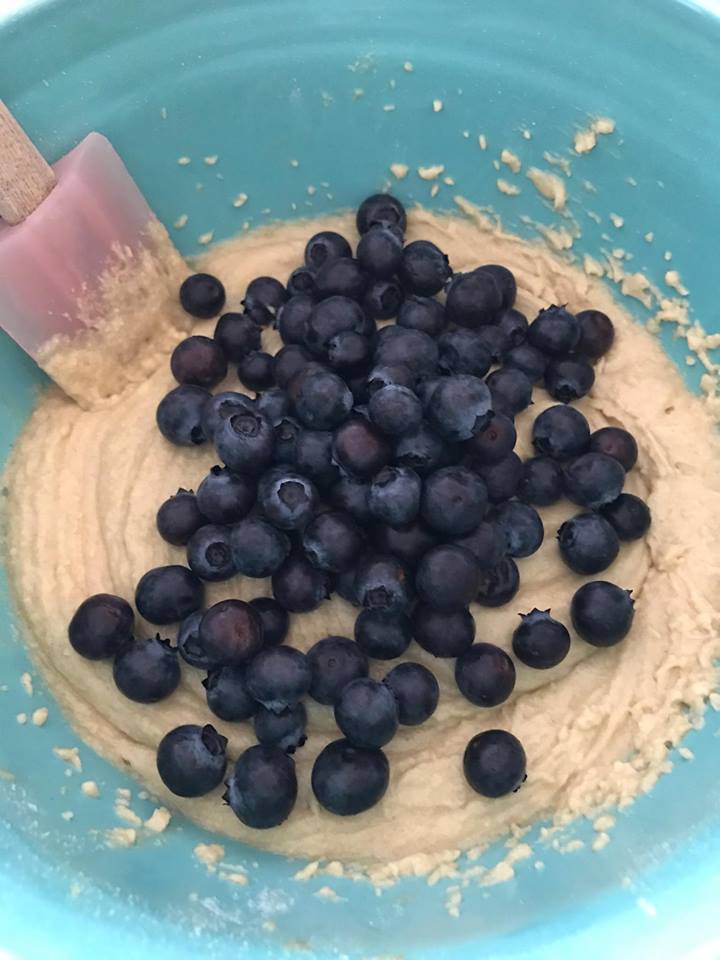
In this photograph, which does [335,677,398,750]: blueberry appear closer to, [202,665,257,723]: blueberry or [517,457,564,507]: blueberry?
[202,665,257,723]: blueberry

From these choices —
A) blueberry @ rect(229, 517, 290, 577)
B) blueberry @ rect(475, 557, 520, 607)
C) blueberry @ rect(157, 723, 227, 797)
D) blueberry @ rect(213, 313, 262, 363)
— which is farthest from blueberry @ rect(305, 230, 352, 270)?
blueberry @ rect(157, 723, 227, 797)

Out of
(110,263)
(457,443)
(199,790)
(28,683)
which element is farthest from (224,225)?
(199,790)

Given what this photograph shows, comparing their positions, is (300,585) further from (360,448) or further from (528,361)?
(528,361)

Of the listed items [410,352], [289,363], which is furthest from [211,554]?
[410,352]

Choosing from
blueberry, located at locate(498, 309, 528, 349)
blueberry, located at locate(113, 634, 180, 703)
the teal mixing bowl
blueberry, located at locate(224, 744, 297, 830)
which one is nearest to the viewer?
the teal mixing bowl

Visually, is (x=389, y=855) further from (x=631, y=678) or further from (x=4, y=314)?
(x=4, y=314)

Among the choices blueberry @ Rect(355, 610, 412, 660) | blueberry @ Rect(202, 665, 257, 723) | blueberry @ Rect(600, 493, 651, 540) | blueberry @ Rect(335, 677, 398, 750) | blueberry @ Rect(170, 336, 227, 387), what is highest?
blueberry @ Rect(600, 493, 651, 540)

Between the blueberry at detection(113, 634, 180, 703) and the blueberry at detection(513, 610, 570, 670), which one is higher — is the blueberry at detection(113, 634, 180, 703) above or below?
below
